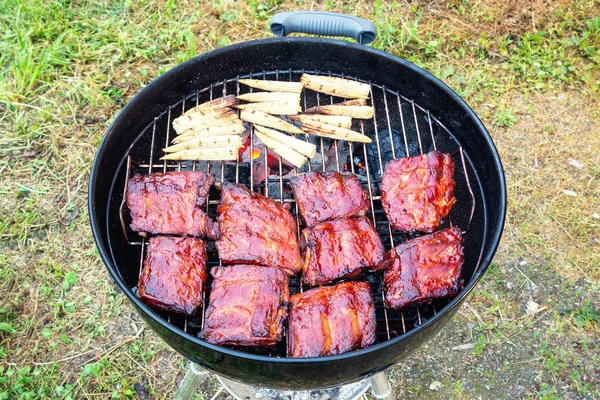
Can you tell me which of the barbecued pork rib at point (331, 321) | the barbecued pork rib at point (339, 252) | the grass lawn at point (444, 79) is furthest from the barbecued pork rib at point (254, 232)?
the grass lawn at point (444, 79)

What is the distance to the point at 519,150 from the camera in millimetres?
5137

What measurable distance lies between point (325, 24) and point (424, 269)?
1.73 metres

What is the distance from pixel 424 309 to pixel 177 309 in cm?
142

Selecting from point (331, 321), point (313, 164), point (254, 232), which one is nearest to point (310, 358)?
point (331, 321)

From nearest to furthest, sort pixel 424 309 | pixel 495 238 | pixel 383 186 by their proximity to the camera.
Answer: pixel 495 238 → pixel 424 309 → pixel 383 186

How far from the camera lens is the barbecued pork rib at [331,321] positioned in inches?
105

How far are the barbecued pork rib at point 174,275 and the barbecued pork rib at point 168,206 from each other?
3.6 inches

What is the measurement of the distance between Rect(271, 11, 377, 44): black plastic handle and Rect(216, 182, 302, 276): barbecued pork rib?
→ 1.18 metres

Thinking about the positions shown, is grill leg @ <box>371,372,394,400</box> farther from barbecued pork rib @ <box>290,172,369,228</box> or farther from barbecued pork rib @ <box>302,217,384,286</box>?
barbecued pork rib @ <box>290,172,369,228</box>

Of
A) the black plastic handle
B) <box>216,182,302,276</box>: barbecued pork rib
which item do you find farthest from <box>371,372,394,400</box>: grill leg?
the black plastic handle

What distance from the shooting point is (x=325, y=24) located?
3.45 metres

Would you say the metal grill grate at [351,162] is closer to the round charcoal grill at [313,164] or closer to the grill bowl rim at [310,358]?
the round charcoal grill at [313,164]

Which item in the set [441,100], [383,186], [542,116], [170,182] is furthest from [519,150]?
[170,182]

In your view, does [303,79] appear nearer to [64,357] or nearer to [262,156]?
[262,156]
